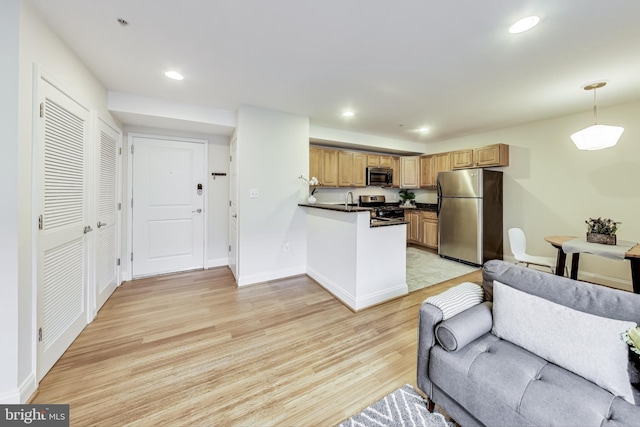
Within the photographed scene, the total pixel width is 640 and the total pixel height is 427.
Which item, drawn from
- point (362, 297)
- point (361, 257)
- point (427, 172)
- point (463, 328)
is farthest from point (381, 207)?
point (463, 328)

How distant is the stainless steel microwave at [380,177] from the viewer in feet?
17.4

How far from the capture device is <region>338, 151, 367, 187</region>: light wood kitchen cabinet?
4941 mm

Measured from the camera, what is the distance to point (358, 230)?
2645mm

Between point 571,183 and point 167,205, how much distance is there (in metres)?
6.27

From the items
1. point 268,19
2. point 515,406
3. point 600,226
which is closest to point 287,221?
point 268,19

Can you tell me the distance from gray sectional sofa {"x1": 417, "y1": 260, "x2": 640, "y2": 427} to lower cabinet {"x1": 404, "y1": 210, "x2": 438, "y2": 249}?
390 cm

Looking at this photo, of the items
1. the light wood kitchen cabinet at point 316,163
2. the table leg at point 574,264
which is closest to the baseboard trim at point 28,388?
the light wood kitchen cabinet at point 316,163

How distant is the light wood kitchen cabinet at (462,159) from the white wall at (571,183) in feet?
1.45

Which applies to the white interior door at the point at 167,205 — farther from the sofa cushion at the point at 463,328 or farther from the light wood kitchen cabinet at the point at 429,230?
the light wood kitchen cabinet at the point at 429,230

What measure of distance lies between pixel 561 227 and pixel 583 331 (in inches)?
150

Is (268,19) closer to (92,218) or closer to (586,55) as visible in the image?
(92,218)

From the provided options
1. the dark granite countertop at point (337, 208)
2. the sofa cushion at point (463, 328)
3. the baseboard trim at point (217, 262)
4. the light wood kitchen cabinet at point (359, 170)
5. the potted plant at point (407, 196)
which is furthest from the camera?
the potted plant at point (407, 196)

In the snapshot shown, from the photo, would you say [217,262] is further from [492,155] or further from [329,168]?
[492,155]

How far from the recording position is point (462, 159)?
4895mm
